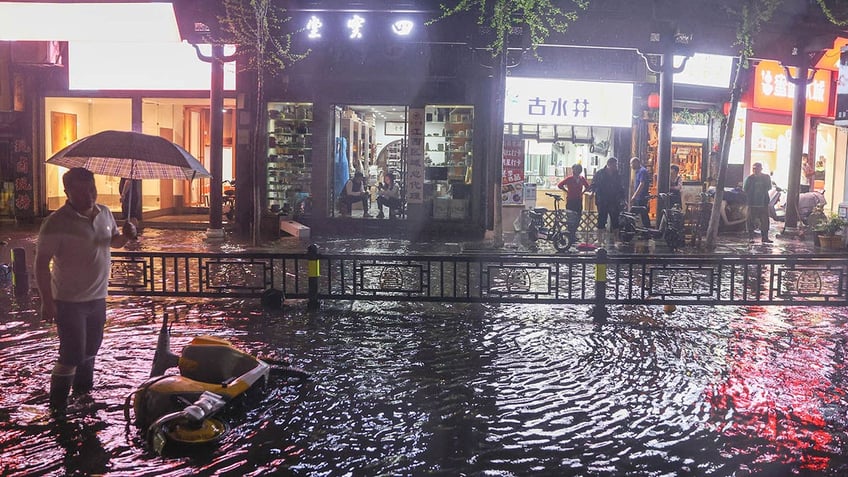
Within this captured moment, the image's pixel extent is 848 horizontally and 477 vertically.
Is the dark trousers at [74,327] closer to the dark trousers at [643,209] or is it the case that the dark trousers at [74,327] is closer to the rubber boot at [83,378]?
the rubber boot at [83,378]

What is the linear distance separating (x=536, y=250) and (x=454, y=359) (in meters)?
9.71

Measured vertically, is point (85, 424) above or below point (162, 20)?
below

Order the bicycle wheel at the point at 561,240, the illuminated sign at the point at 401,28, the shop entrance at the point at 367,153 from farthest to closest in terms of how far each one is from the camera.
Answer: the shop entrance at the point at 367,153, the illuminated sign at the point at 401,28, the bicycle wheel at the point at 561,240

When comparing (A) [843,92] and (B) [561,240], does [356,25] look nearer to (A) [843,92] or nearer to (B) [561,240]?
(B) [561,240]

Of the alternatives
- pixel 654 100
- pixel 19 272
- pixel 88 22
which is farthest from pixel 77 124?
pixel 654 100

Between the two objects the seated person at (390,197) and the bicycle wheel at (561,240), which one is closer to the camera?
the bicycle wheel at (561,240)

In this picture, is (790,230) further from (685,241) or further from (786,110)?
(786,110)

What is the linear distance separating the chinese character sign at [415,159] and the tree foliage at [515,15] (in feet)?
9.42

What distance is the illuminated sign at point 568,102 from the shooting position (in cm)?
2156

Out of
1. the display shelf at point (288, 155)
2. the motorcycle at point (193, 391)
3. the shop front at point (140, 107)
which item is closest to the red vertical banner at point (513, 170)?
the display shelf at point (288, 155)

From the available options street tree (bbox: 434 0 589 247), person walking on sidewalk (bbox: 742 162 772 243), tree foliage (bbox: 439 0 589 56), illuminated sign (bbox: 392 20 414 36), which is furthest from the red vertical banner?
person walking on sidewalk (bbox: 742 162 772 243)

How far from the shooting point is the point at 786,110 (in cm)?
2542

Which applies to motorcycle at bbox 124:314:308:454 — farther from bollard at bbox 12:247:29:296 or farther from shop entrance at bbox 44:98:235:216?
shop entrance at bbox 44:98:235:216

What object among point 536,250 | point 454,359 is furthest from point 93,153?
point 536,250
